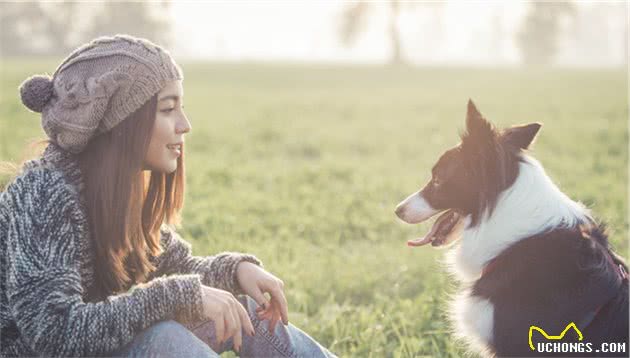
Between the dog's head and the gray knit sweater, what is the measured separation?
136 cm

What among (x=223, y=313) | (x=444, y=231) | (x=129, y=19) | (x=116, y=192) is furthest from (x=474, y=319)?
(x=129, y=19)

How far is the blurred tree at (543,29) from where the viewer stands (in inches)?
2382

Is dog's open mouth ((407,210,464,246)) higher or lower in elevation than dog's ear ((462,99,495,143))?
lower

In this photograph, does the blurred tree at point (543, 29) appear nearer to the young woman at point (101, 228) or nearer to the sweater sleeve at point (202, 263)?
the sweater sleeve at point (202, 263)

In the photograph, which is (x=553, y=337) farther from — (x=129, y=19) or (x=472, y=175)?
(x=129, y=19)

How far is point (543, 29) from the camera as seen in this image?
61188 millimetres

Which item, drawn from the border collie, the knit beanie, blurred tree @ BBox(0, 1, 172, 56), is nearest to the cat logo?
the border collie

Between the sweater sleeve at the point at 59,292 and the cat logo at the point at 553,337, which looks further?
the cat logo at the point at 553,337

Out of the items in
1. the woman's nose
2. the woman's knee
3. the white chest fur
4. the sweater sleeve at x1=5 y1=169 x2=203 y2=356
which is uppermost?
the woman's nose

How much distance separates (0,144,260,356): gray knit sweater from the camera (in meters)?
2.25

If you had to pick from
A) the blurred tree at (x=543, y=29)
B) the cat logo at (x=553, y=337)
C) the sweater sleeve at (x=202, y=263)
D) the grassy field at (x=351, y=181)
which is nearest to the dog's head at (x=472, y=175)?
the cat logo at (x=553, y=337)

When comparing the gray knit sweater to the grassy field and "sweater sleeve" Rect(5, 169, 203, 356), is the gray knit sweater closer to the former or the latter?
"sweater sleeve" Rect(5, 169, 203, 356)

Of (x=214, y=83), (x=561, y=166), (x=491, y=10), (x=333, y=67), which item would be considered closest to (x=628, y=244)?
(x=561, y=166)

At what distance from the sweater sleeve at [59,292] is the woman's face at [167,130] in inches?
17.2
